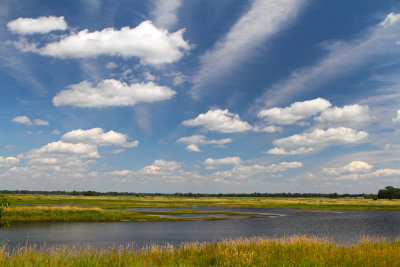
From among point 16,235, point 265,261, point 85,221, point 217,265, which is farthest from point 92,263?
point 85,221

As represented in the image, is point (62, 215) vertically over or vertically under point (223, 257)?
under

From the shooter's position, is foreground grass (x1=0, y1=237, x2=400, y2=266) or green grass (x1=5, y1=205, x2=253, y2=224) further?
green grass (x1=5, y1=205, x2=253, y2=224)

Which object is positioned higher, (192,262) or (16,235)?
(192,262)

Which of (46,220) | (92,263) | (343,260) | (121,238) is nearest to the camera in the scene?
(92,263)

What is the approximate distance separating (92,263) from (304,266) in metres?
10.0

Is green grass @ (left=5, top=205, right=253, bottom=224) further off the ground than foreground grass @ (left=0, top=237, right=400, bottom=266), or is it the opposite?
foreground grass @ (left=0, top=237, right=400, bottom=266)

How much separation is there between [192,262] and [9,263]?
8.34 meters

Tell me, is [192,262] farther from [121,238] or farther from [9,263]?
[121,238]

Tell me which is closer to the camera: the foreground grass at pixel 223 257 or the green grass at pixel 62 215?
the foreground grass at pixel 223 257

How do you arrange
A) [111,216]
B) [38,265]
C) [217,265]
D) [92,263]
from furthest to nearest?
[111,216] < [217,265] < [92,263] < [38,265]

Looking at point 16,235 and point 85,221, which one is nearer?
point 16,235

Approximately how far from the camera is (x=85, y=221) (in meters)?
60.8

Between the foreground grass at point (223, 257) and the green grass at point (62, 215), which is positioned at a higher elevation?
the foreground grass at point (223, 257)

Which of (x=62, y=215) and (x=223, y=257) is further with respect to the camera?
(x=62, y=215)
